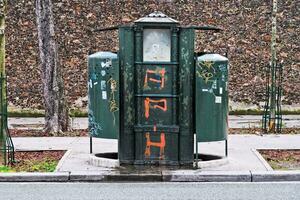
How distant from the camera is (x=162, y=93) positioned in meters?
10.4

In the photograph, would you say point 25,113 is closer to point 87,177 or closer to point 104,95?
point 104,95

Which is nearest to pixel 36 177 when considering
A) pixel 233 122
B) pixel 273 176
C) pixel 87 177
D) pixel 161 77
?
pixel 87 177

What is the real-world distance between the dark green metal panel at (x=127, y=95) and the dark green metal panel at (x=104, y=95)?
10cm

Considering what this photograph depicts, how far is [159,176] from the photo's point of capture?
9773 millimetres

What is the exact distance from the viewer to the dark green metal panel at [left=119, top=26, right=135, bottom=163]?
1032 centimetres

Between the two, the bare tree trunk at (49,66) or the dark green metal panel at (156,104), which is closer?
the dark green metal panel at (156,104)

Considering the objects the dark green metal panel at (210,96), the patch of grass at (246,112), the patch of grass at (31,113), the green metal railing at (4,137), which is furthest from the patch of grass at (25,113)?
the dark green metal panel at (210,96)

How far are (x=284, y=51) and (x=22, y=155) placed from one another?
14.3 meters

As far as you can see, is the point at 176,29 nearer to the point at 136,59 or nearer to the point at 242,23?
the point at 136,59

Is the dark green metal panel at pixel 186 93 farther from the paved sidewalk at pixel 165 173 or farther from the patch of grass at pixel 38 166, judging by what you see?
the patch of grass at pixel 38 166

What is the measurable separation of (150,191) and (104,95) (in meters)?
2.39

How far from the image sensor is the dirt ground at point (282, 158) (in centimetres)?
1066

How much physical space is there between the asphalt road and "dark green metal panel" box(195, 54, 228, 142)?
1226 millimetres

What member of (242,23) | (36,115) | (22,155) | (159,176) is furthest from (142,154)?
(242,23)
